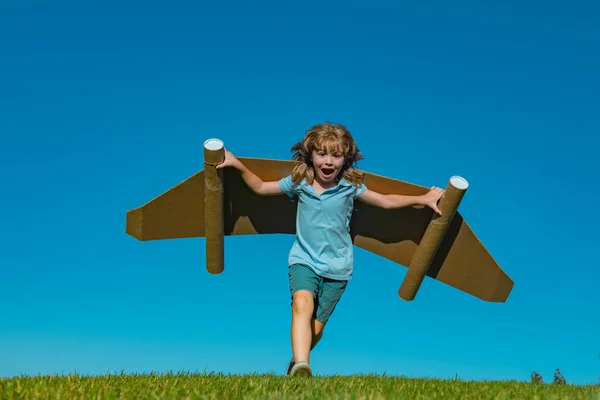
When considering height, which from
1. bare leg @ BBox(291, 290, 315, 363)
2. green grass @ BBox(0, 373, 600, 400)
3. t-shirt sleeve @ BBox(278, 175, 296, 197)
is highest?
t-shirt sleeve @ BBox(278, 175, 296, 197)

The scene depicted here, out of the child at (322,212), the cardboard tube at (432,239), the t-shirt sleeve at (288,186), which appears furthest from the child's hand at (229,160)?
the cardboard tube at (432,239)

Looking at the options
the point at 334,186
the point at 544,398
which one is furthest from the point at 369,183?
the point at 544,398

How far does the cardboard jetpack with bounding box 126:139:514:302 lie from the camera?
6.05m

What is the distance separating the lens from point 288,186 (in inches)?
229

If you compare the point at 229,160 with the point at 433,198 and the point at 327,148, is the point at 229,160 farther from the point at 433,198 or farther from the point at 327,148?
the point at 433,198

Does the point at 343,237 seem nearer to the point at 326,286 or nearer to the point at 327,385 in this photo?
the point at 326,286

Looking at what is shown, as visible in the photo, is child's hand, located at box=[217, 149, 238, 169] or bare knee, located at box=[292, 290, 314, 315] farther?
child's hand, located at box=[217, 149, 238, 169]

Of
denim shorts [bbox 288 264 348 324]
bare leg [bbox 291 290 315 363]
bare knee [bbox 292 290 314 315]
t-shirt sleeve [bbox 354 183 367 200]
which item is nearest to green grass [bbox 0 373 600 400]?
bare leg [bbox 291 290 315 363]

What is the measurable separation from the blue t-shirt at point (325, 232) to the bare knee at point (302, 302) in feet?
0.85

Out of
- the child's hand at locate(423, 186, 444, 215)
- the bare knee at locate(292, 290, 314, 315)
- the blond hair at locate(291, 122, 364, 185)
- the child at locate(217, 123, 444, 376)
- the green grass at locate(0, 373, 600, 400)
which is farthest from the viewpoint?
the child's hand at locate(423, 186, 444, 215)

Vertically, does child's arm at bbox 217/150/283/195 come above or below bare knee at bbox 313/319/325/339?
above

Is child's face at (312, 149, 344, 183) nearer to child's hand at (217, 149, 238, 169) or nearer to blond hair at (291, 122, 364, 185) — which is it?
blond hair at (291, 122, 364, 185)

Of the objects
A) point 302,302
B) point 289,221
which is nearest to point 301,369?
point 302,302

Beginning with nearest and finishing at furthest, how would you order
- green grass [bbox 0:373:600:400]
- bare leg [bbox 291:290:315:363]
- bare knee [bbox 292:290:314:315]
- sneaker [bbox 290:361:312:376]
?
green grass [bbox 0:373:600:400] < sneaker [bbox 290:361:312:376] < bare leg [bbox 291:290:315:363] < bare knee [bbox 292:290:314:315]
